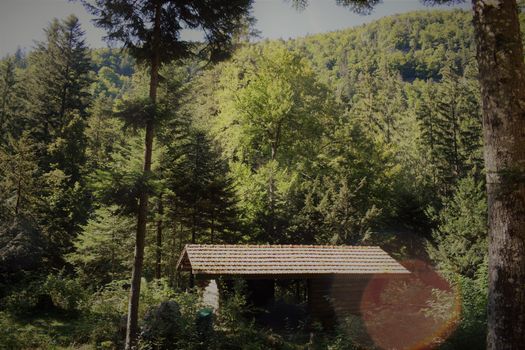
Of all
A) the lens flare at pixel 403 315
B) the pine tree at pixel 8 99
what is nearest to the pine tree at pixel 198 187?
the lens flare at pixel 403 315

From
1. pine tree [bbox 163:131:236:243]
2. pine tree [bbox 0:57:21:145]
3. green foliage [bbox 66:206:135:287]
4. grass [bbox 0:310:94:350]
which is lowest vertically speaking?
grass [bbox 0:310:94:350]

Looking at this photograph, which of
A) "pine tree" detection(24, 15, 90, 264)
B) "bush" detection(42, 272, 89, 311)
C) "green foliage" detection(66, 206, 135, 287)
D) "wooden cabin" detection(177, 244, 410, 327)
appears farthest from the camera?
"pine tree" detection(24, 15, 90, 264)

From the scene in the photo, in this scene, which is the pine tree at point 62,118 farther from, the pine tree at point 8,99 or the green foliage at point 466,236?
the green foliage at point 466,236

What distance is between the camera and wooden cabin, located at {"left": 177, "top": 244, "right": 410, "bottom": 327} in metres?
14.9

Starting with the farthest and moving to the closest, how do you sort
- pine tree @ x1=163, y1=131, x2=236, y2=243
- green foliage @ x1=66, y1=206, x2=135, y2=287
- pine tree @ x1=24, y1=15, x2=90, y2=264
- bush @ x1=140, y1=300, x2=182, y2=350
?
pine tree @ x1=24, y1=15, x2=90, y2=264
pine tree @ x1=163, y1=131, x2=236, y2=243
green foliage @ x1=66, y1=206, x2=135, y2=287
bush @ x1=140, y1=300, x2=182, y2=350

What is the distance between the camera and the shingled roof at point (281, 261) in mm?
14797

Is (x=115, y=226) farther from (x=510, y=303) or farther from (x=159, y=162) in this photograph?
(x=510, y=303)

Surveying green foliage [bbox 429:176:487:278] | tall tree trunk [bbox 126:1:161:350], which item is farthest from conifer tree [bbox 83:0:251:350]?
green foliage [bbox 429:176:487:278]

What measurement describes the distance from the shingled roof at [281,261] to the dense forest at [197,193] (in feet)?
4.73

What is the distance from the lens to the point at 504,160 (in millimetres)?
4973

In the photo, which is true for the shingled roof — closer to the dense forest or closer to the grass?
the dense forest

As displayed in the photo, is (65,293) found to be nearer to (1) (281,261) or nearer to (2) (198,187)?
(2) (198,187)

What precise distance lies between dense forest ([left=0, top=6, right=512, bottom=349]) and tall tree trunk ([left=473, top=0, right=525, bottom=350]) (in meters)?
6.21

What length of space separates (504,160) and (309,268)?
461 inches
